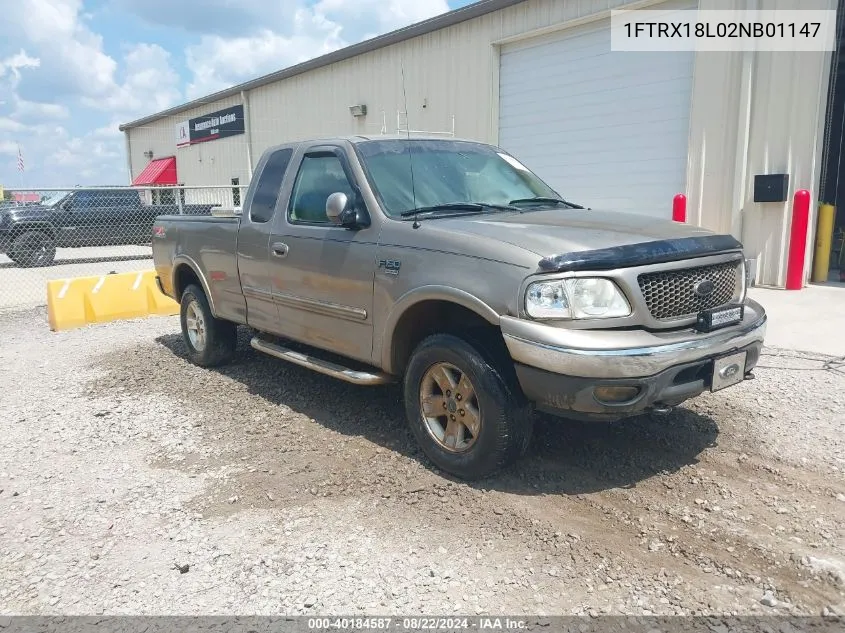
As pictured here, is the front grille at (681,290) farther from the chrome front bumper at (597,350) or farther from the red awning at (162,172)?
the red awning at (162,172)

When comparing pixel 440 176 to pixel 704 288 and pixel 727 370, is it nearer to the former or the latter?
pixel 704 288

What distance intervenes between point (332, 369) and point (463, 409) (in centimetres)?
119

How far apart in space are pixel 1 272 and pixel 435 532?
15.4 m

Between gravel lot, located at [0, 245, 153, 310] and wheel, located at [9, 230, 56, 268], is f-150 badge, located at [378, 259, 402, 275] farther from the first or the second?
wheel, located at [9, 230, 56, 268]

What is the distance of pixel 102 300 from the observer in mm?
9016

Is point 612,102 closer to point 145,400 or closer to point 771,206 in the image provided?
point 771,206

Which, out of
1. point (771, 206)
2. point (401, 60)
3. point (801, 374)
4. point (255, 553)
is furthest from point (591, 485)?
point (401, 60)

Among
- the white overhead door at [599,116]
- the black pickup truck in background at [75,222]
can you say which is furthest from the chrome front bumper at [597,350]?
the black pickup truck in background at [75,222]

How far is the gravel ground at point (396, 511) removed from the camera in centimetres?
288

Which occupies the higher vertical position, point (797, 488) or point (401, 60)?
point (401, 60)

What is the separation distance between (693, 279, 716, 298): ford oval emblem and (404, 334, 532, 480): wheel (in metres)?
1.11

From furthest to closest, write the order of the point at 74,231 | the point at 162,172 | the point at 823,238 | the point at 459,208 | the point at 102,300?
the point at 162,172
the point at 74,231
the point at 823,238
the point at 102,300
the point at 459,208

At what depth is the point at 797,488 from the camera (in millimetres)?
3754

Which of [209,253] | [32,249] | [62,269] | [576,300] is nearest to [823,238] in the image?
[576,300]
